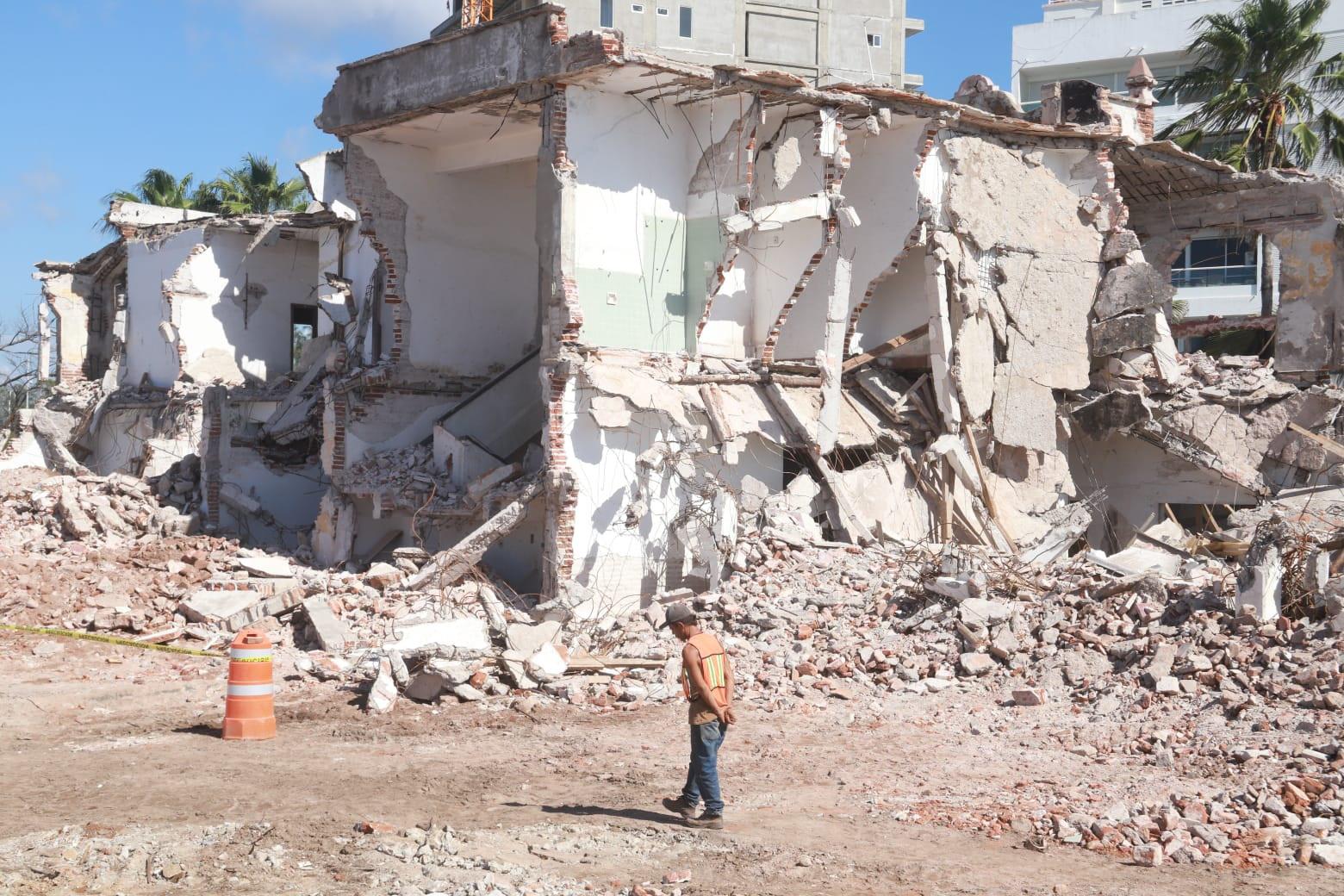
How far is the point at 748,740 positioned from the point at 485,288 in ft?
33.2

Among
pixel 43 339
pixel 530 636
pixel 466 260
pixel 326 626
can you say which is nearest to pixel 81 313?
pixel 43 339

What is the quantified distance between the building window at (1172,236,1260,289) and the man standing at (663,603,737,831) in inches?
1231

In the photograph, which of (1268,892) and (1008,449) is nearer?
(1268,892)

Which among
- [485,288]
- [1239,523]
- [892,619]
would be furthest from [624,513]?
[1239,523]

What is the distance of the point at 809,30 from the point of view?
3669 cm

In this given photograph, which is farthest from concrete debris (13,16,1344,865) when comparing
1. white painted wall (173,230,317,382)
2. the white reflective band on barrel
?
white painted wall (173,230,317,382)

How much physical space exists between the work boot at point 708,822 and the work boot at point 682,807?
3 cm

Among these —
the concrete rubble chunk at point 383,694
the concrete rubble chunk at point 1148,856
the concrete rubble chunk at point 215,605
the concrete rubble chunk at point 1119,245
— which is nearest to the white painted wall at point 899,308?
the concrete rubble chunk at point 1119,245

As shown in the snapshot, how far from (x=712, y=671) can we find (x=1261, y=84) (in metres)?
22.4

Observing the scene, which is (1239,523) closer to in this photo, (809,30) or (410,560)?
(410,560)

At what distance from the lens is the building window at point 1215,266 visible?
3594 centimetres

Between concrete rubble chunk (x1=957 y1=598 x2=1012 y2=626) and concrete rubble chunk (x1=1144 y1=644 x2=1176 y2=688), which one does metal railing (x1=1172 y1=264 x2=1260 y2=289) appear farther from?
concrete rubble chunk (x1=1144 y1=644 x2=1176 y2=688)

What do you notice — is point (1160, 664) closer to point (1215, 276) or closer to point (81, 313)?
point (81, 313)

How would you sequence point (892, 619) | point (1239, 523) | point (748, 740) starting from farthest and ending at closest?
point (1239, 523), point (892, 619), point (748, 740)
